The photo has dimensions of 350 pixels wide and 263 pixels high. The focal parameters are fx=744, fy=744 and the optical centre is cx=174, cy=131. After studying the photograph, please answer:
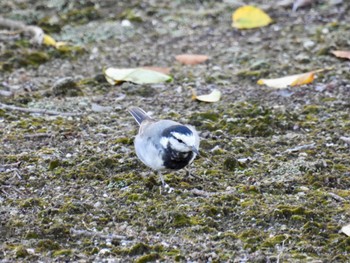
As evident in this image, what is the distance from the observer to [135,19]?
8883mm

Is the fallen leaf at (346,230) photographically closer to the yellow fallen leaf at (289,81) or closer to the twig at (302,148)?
the twig at (302,148)

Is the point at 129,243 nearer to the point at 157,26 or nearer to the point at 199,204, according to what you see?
the point at 199,204

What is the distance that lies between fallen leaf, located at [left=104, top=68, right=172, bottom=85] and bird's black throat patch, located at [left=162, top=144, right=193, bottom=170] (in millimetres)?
2086

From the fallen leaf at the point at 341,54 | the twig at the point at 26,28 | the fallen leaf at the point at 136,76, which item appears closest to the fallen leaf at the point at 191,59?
the fallen leaf at the point at 136,76

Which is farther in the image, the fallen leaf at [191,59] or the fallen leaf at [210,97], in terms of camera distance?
the fallen leaf at [191,59]

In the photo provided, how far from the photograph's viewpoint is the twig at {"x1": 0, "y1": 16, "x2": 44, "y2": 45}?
26.3 ft

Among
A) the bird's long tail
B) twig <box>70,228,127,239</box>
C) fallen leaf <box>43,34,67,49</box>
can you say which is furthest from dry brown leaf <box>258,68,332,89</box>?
twig <box>70,228,127,239</box>

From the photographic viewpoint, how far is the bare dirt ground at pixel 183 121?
4.45m

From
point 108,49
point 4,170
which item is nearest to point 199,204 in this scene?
point 4,170

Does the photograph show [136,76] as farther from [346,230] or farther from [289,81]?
[346,230]

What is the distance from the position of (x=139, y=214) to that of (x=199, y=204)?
0.41 metres

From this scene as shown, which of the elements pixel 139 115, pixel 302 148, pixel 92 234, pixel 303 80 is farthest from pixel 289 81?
pixel 92 234

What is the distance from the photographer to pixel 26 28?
27.1 feet

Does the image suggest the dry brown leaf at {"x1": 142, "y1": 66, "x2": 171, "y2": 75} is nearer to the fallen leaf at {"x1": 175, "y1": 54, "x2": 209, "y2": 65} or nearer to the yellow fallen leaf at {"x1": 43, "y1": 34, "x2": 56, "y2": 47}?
the fallen leaf at {"x1": 175, "y1": 54, "x2": 209, "y2": 65}
